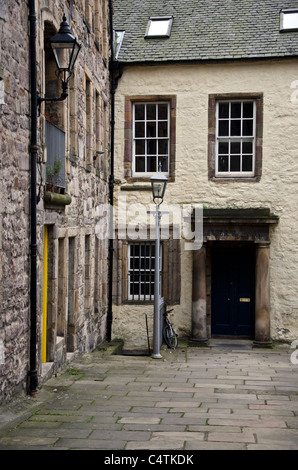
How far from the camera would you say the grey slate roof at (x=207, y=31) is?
15031 mm

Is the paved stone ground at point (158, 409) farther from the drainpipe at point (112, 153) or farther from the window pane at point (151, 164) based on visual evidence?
the window pane at point (151, 164)

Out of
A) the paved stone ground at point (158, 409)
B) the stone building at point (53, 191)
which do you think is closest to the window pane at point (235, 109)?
the stone building at point (53, 191)

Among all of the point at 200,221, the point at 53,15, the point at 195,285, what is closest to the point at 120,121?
the point at 200,221

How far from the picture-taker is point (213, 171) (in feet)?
49.8

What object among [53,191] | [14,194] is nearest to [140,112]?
[53,191]

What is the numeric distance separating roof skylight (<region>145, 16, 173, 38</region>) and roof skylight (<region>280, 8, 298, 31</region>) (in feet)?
8.94

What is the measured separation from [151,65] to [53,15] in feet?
19.7

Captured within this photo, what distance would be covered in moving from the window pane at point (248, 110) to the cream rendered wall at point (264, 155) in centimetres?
37

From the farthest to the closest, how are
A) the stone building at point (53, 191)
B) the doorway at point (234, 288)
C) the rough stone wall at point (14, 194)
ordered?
1. the doorway at point (234, 288)
2. the stone building at point (53, 191)
3. the rough stone wall at point (14, 194)

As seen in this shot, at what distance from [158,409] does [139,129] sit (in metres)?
9.05

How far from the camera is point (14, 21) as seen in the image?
7574 millimetres

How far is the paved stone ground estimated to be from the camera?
6.36 meters

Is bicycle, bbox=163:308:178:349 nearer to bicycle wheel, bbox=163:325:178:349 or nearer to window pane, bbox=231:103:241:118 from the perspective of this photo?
bicycle wheel, bbox=163:325:178:349

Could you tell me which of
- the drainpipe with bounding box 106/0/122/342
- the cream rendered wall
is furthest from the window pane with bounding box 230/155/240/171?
the drainpipe with bounding box 106/0/122/342
